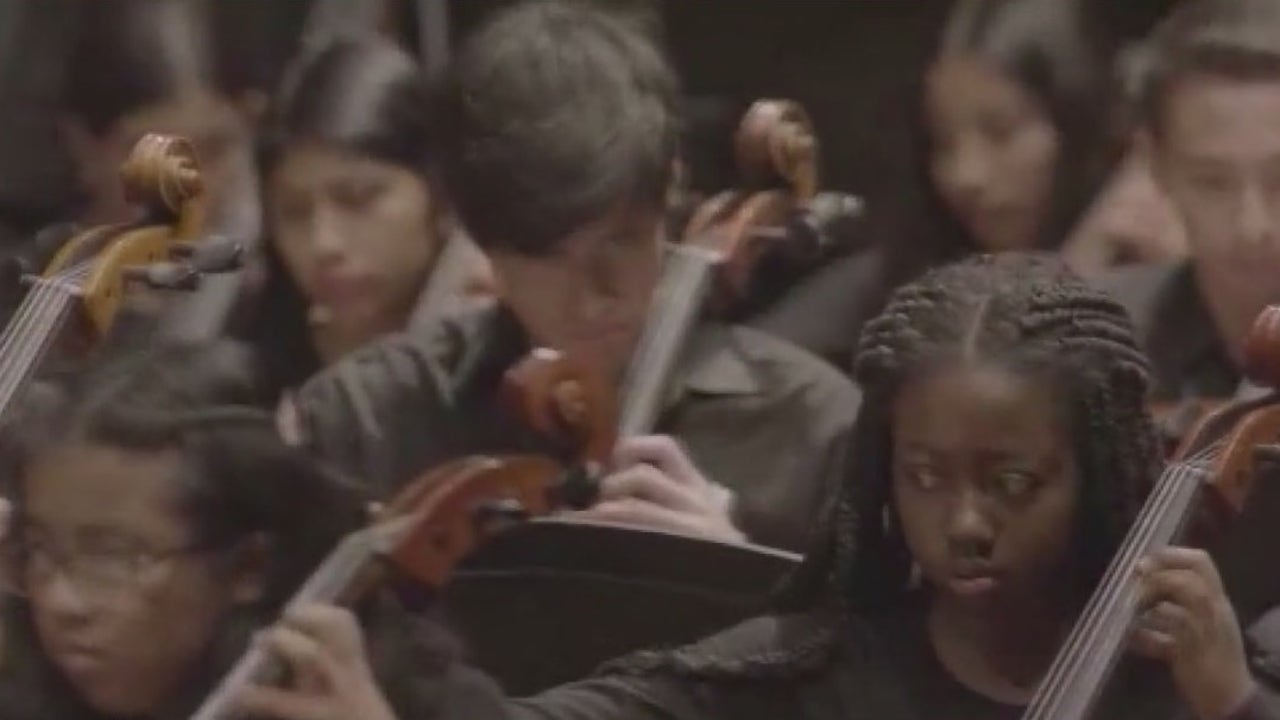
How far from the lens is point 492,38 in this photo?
6.34 ft

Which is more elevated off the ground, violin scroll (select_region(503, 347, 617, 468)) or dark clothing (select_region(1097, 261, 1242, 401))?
violin scroll (select_region(503, 347, 617, 468))

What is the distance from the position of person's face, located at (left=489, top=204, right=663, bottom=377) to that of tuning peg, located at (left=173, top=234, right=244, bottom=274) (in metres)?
0.20

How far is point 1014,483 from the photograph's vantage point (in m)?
1.41

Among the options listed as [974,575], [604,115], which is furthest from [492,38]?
[974,575]

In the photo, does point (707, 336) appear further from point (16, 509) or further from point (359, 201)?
point (16, 509)

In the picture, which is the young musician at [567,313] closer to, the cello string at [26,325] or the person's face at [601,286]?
the person's face at [601,286]

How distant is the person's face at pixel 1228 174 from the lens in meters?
1.74

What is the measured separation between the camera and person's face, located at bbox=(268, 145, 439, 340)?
210cm

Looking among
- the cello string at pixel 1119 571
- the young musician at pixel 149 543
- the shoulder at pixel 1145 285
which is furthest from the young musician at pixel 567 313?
the cello string at pixel 1119 571

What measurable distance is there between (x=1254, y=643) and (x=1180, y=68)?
0.48 m

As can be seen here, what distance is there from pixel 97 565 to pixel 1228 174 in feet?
2.02

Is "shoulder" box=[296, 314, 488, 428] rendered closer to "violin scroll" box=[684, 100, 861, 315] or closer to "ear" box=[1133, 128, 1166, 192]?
"violin scroll" box=[684, 100, 861, 315]

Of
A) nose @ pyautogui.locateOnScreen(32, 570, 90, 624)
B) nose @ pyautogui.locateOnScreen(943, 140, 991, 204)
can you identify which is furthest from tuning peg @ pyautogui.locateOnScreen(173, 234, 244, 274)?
nose @ pyautogui.locateOnScreen(943, 140, 991, 204)

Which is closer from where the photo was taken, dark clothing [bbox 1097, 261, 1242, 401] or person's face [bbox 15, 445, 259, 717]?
person's face [bbox 15, 445, 259, 717]
